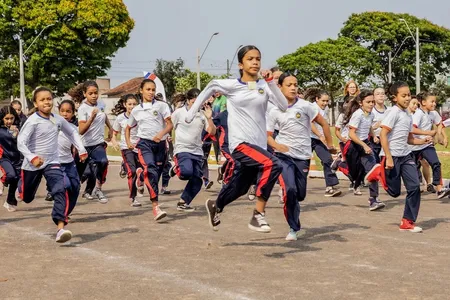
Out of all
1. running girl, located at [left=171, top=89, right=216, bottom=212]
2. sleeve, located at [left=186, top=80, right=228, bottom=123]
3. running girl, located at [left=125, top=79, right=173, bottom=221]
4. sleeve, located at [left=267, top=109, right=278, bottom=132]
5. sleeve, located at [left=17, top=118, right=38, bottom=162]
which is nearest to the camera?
sleeve, located at [left=186, top=80, right=228, bottom=123]

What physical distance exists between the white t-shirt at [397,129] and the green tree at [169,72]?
265 feet

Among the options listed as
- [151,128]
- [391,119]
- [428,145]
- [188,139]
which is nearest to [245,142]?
[391,119]

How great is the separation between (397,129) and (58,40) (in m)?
49.3

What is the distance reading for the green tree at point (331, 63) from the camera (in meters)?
80.8

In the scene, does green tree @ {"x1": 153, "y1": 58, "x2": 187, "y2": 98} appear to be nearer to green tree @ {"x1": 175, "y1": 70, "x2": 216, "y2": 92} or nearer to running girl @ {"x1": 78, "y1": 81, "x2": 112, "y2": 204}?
green tree @ {"x1": 175, "y1": 70, "x2": 216, "y2": 92}

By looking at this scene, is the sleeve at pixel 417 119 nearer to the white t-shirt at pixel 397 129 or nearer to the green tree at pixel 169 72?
the white t-shirt at pixel 397 129

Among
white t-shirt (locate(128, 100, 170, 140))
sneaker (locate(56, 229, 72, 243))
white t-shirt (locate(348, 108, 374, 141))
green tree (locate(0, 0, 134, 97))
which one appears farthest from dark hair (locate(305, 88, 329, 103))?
green tree (locate(0, 0, 134, 97))

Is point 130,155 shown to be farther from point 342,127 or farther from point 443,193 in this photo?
point 443,193

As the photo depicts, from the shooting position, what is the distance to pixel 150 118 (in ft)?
37.1

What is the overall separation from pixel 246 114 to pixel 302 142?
1410 mm

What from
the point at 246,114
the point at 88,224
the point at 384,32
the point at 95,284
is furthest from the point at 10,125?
the point at 384,32

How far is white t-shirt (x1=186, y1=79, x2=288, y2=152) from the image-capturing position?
26.1ft

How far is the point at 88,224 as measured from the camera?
10.3 meters

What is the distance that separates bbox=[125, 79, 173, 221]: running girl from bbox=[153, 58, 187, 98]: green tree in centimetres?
7874
